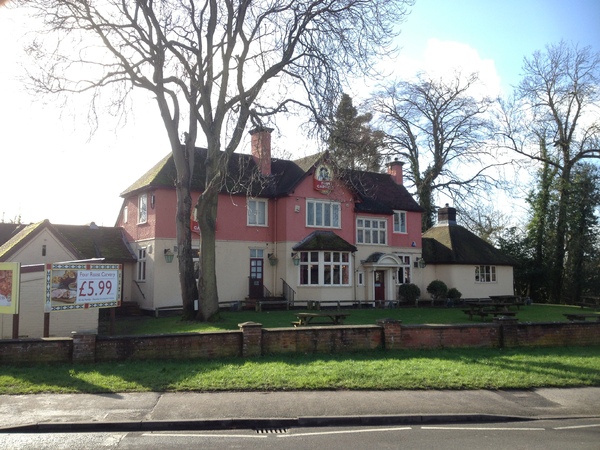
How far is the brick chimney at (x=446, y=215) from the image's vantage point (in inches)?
1523

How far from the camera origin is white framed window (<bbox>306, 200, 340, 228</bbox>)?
29.8 m

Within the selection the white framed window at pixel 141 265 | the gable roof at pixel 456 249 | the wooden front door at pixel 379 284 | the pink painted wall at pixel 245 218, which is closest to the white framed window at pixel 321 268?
the pink painted wall at pixel 245 218

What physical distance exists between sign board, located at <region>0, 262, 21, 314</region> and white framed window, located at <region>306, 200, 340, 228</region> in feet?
58.9

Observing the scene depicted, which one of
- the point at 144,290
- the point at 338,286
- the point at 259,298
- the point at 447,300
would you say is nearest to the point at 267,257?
the point at 259,298

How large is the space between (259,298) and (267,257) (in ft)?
7.73

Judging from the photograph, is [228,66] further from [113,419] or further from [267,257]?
[113,419]

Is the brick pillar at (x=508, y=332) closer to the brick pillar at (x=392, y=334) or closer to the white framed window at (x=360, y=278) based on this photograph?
the brick pillar at (x=392, y=334)

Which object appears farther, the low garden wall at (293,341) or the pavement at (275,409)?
the low garden wall at (293,341)

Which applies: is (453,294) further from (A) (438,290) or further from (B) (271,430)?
(B) (271,430)

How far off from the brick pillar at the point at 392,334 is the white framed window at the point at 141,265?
16074mm

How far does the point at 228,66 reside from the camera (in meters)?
19.9

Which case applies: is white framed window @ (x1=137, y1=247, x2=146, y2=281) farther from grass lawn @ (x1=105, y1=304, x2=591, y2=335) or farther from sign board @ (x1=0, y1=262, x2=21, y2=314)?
sign board @ (x1=0, y1=262, x2=21, y2=314)

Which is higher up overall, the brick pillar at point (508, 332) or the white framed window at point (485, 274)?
the white framed window at point (485, 274)

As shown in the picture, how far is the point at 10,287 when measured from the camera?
1327 centimetres
